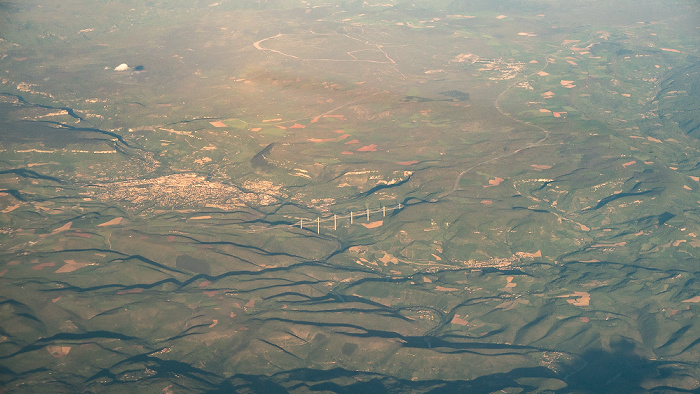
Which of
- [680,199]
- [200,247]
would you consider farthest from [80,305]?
[680,199]

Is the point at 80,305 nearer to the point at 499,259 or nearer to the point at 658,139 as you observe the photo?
the point at 499,259

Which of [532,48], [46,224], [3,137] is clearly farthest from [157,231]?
[532,48]

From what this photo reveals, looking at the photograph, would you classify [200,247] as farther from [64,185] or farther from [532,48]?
[532,48]

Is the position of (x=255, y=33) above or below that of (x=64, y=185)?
above

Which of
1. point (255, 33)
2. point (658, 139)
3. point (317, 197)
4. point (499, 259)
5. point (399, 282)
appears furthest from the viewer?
point (255, 33)

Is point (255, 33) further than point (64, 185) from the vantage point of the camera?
Yes

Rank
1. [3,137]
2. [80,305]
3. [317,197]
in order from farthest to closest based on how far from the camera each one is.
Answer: [3,137], [317,197], [80,305]
